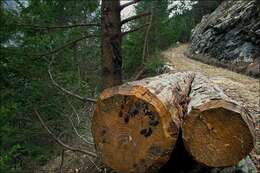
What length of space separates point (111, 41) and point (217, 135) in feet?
7.32

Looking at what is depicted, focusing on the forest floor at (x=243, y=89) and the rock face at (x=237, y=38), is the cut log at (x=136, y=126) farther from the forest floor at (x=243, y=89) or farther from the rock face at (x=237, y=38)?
the rock face at (x=237, y=38)

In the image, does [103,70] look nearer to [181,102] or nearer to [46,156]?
[181,102]

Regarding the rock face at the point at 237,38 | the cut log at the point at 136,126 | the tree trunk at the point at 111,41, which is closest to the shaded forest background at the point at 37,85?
the tree trunk at the point at 111,41

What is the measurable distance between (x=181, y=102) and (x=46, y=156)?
4291 millimetres

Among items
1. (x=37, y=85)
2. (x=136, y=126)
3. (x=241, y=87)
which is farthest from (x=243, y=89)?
(x=136, y=126)

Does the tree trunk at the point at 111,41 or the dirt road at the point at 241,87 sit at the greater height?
the tree trunk at the point at 111,41

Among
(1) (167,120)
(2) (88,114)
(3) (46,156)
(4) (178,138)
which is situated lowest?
(3) (46,156)

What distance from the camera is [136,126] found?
156 inches

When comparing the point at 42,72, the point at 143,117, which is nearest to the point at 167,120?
the point at 143,117

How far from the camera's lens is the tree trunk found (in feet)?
18.2

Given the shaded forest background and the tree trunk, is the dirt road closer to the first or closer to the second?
the shaded forest background

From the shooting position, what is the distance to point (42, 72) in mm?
7141

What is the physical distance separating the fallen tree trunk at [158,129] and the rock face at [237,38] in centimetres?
882

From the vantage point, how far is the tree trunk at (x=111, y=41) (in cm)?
554
